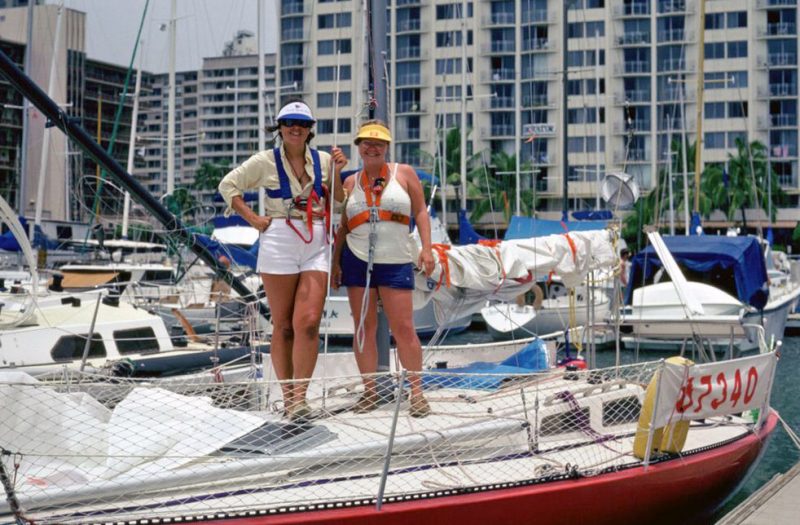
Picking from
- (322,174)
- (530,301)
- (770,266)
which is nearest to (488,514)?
(322,174)

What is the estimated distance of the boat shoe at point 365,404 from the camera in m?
5.96

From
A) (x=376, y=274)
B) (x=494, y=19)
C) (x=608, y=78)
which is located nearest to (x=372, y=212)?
(x=376, y=274)

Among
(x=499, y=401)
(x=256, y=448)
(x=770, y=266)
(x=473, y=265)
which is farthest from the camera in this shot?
(x=770, y=266)

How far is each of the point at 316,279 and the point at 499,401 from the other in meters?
1.49

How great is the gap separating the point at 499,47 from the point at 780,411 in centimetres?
5459

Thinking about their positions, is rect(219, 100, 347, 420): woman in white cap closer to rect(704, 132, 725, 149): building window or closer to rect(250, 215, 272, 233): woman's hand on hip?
rect(250, 215, 272, 233): woman's hand on hip

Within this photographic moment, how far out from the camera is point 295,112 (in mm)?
6145

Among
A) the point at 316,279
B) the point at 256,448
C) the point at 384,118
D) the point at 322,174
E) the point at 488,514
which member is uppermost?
the point at 384,118

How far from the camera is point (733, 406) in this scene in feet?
21.9

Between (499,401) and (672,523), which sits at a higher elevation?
(499,401)

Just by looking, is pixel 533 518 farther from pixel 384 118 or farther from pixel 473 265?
pixel 384 118

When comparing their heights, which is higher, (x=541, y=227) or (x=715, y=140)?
(x=715, y=140)

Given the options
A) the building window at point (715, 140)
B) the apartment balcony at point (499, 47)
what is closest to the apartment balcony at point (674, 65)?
the building window at point (715, 140)

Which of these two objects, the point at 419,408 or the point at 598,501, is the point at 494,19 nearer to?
the point at 419,408
